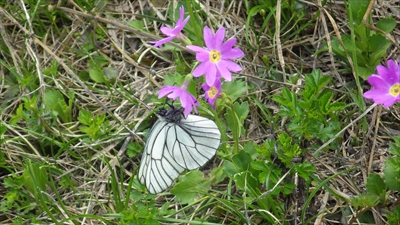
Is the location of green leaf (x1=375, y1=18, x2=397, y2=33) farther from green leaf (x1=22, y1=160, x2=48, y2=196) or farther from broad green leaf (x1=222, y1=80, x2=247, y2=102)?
green leaf (x1=22, y1=160, x2=48, y2=196)

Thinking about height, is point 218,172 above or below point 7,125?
below

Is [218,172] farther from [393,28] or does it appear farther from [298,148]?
[393,28]

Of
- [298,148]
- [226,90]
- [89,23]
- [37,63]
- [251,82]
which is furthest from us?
[89,23]

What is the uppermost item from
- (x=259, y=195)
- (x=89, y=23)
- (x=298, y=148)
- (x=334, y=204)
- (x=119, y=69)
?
(x=89, y=23)

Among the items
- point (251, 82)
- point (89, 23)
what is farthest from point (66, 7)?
point (251, 82)

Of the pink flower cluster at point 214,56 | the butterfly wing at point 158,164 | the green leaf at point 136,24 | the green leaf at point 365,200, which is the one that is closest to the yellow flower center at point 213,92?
the pink flower cluster at point 214,56
